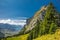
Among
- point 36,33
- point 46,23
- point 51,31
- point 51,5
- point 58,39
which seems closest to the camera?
point 58,39

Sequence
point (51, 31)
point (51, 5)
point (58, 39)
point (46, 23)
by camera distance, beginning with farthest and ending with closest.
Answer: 1. point (51, 5)
2. point (46, 23)
3. point (51, 31)
4. point (58, 39)

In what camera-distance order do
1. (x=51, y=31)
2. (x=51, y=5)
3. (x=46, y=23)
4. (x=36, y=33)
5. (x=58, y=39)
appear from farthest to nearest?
(x=36, y=33)
(x=51, y=5)
(x=46, y=23)
(x=51, y=31)
(x=58, y=39)

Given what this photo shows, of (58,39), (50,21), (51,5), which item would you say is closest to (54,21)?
(50,21)

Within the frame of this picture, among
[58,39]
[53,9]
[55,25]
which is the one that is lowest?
[58,39]

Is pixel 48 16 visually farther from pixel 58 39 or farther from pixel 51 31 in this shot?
pixel 58 39

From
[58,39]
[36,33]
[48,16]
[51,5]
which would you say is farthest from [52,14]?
[58,39]

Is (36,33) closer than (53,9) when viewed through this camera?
No

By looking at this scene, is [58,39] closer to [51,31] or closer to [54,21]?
[51,31]

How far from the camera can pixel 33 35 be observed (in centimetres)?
13262

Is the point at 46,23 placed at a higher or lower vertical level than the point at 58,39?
higher

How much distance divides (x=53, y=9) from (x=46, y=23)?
884 cm

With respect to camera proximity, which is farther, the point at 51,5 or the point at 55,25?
the point at 51,5

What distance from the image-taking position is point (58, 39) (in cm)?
7075

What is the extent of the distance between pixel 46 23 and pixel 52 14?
183 inches
